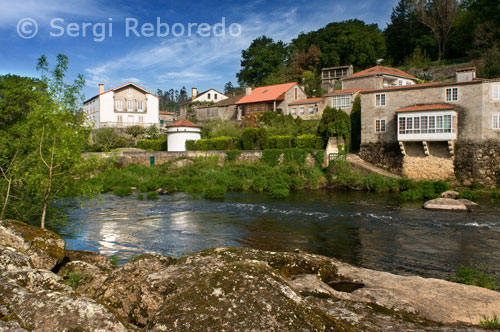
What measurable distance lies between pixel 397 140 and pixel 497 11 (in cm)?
3254

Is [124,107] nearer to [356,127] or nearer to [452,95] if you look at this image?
[356,127]

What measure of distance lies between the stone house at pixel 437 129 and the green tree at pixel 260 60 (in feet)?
125

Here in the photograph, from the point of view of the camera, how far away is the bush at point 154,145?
142 ft

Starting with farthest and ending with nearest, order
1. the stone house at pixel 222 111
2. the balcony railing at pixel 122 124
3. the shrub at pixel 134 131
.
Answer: the stone house at pixel 222 111 < the balcony railing at pixel 122 124 < the shrub at pixel 134 131

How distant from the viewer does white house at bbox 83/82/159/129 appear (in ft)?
172

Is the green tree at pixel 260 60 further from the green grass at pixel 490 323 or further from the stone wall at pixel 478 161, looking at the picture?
the green grass at pixel 490 323

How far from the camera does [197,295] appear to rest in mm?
3578

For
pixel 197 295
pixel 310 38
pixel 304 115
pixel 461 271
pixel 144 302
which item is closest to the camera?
pixel 197 295

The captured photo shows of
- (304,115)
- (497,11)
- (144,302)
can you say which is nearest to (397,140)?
(304,115)

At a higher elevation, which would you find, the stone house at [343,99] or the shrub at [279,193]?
the stone house at [343,99]

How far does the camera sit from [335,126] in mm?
33906

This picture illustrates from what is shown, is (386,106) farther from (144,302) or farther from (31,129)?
(144,302)

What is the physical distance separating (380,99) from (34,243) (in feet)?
101

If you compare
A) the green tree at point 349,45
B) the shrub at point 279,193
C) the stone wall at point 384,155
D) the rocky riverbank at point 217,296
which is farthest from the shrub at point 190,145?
the green tree at point 349,45
